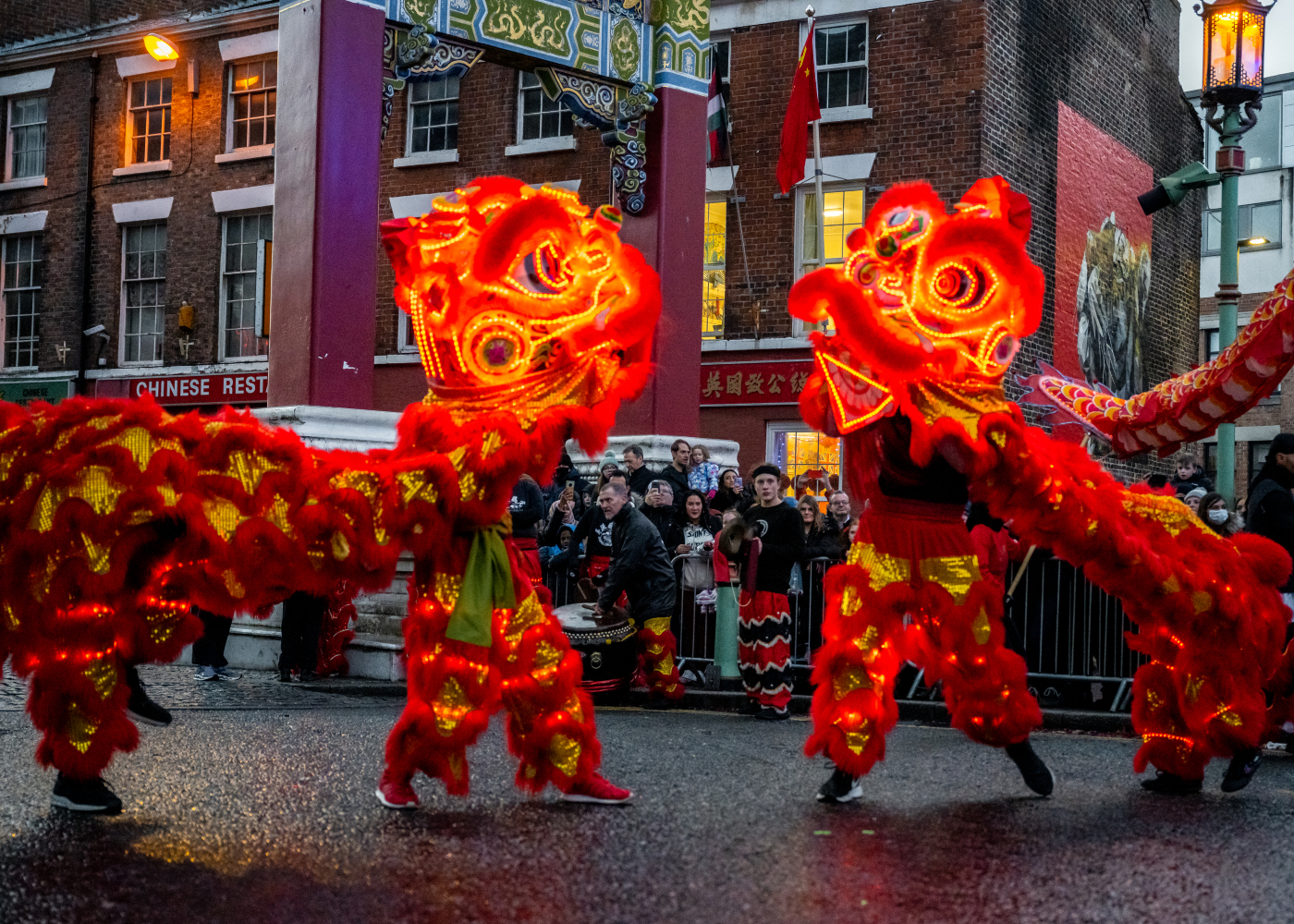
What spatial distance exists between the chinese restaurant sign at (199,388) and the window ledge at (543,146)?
16.5ft

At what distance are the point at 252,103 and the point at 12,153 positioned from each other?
5.09m

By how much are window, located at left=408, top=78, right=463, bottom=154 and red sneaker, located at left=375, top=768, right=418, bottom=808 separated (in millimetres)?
16275

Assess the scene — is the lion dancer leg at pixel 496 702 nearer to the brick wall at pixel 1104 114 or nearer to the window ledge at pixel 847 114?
the brick wall at pixel 1104 114

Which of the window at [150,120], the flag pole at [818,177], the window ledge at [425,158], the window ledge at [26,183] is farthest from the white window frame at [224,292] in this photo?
the flag pole at [818,177]

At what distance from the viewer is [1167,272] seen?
22.9 metres

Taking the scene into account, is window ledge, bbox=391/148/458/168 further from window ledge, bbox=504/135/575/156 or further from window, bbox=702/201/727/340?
window, bbox=702/201/727/340

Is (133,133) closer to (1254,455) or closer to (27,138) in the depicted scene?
(27,138)

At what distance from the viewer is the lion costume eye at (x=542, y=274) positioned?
5.30 meters

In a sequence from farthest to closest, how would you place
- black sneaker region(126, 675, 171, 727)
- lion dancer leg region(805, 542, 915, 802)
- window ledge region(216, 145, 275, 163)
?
window ledge region(216, 145, 275, 163) → black sneaker region(126, 675, 171, 727) → lion dancer leg region(805, 542, 915, 802)

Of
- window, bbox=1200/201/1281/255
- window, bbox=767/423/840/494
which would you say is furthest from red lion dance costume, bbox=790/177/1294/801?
window, bbox=1200/201/1281/255

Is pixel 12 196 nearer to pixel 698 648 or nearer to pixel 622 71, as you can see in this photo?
pixel 622 71

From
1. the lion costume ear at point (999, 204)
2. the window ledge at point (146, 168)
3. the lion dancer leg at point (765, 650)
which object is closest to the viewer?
the lion costume ear at point (999, 204)

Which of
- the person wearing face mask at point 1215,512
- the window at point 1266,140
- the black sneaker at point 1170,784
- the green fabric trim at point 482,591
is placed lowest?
the black sneaker at point 1170,784

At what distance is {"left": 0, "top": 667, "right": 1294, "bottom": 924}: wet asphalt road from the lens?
3904 mm
